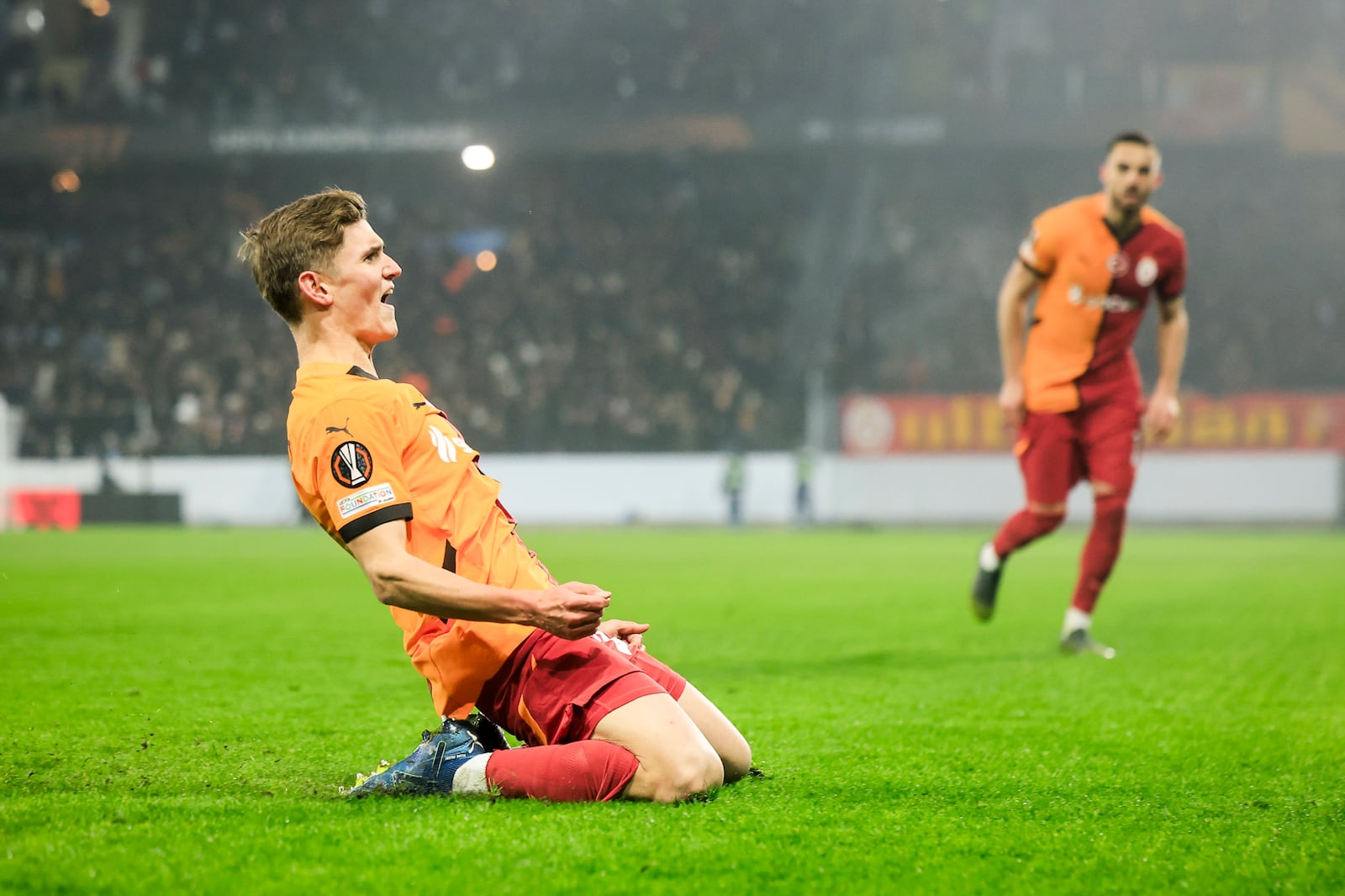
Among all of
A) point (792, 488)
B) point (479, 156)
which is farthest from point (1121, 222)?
point (792, 488)

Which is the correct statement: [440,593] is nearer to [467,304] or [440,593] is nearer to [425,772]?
[425,772]

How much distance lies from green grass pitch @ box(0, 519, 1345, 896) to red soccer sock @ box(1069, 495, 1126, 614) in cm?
36

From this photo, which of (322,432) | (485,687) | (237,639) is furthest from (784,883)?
(237,639)

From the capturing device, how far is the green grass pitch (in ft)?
8.00

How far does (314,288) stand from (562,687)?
1047 mm

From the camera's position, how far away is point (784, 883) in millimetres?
2338

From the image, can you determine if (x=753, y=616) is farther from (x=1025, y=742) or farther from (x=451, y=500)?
(x=451, y=500)

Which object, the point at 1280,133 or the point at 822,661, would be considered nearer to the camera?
the point at 822,661

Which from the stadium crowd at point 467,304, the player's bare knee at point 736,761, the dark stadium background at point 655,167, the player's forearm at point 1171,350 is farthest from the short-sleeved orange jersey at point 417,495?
the dark stadium background at point 655,167

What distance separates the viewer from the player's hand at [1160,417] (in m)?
6.18

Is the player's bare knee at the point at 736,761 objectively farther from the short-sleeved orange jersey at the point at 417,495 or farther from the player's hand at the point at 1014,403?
the player's hand at the point at 1014,403

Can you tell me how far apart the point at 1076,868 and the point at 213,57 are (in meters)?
26.4

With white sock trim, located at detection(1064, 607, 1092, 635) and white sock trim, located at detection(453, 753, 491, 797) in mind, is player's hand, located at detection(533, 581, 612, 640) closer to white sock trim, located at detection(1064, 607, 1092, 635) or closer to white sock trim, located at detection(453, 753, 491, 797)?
white sock trim, located at detection(453, 753, 491, 797)

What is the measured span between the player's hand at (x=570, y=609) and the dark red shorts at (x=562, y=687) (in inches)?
13.3
